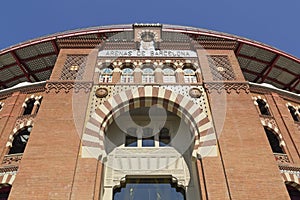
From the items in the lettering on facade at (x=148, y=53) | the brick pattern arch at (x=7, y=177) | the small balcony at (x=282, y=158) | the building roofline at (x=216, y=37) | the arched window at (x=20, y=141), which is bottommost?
the brick pattern arch at (x=7, y=177)

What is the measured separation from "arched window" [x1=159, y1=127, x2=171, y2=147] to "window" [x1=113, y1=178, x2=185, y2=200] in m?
1.09

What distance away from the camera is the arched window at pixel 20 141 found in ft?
30.5

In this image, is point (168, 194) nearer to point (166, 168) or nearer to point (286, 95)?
point (166, 168)

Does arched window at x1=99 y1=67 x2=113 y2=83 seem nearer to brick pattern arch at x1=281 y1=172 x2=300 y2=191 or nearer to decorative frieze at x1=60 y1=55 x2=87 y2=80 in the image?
decorative frieze at x1=60 y1=55 x2=87 y2=80

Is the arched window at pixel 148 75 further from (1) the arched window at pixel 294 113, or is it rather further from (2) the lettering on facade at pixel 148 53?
(1) the arched window at pixel 294 113

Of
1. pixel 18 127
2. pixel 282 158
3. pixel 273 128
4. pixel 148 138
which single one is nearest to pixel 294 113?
pixel 273 128

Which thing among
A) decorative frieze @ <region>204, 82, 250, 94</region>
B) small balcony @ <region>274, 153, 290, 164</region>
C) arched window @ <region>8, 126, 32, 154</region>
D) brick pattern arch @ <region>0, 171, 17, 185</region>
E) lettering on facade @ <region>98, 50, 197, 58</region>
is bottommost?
brick pattern arch @ <region>0, 171, 17, 185</region>

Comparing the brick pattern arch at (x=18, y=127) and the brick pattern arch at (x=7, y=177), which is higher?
the brick pattern arch at (x=18, y=127)

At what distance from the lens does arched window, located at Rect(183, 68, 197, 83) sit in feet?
31.4

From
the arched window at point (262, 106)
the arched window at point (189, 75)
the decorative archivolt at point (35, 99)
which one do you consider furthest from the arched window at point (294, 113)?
the decorative archivolt at point (35, 99)

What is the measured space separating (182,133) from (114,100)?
2.21 meters

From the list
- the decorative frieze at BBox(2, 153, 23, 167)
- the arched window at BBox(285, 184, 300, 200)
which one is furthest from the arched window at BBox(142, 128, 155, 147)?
the arched window at BBox(285, 184, 300, 200)

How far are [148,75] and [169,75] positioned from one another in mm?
689

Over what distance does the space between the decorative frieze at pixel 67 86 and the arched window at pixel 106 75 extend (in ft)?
2.06
